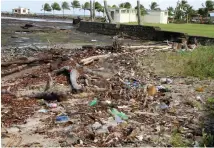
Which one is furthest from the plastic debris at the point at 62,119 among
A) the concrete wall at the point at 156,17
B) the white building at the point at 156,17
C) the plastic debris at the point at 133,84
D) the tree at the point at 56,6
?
the tree at the point at 56,6

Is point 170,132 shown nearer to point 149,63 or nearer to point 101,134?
point 101,134

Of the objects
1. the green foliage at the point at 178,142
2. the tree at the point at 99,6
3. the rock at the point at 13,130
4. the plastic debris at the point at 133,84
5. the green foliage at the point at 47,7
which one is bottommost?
the green foliage at the point at 178,142

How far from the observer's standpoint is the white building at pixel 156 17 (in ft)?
189

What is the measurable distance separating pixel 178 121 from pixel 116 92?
2.49m

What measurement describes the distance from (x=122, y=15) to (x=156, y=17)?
633 cm

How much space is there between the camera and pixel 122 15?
55.2 metres

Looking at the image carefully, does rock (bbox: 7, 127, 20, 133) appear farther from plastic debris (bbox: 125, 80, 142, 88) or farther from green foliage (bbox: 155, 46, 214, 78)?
green foliage (bbox: 155, 46, 214, 78)

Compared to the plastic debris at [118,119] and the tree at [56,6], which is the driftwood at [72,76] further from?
the tree at [56,6]

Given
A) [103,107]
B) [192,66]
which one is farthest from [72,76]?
[192,66]

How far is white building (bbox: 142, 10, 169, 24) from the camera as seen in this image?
5747cm

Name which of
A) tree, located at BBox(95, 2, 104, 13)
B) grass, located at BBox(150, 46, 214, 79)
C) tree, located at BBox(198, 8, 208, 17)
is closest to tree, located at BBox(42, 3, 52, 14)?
tree, located at BBox(95, 2, 104, 13)

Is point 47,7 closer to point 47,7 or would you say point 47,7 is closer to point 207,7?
point 47,7

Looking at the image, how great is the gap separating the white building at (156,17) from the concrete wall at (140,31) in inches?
612

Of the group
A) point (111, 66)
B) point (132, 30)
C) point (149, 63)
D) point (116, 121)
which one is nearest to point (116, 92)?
point (116, 121)
